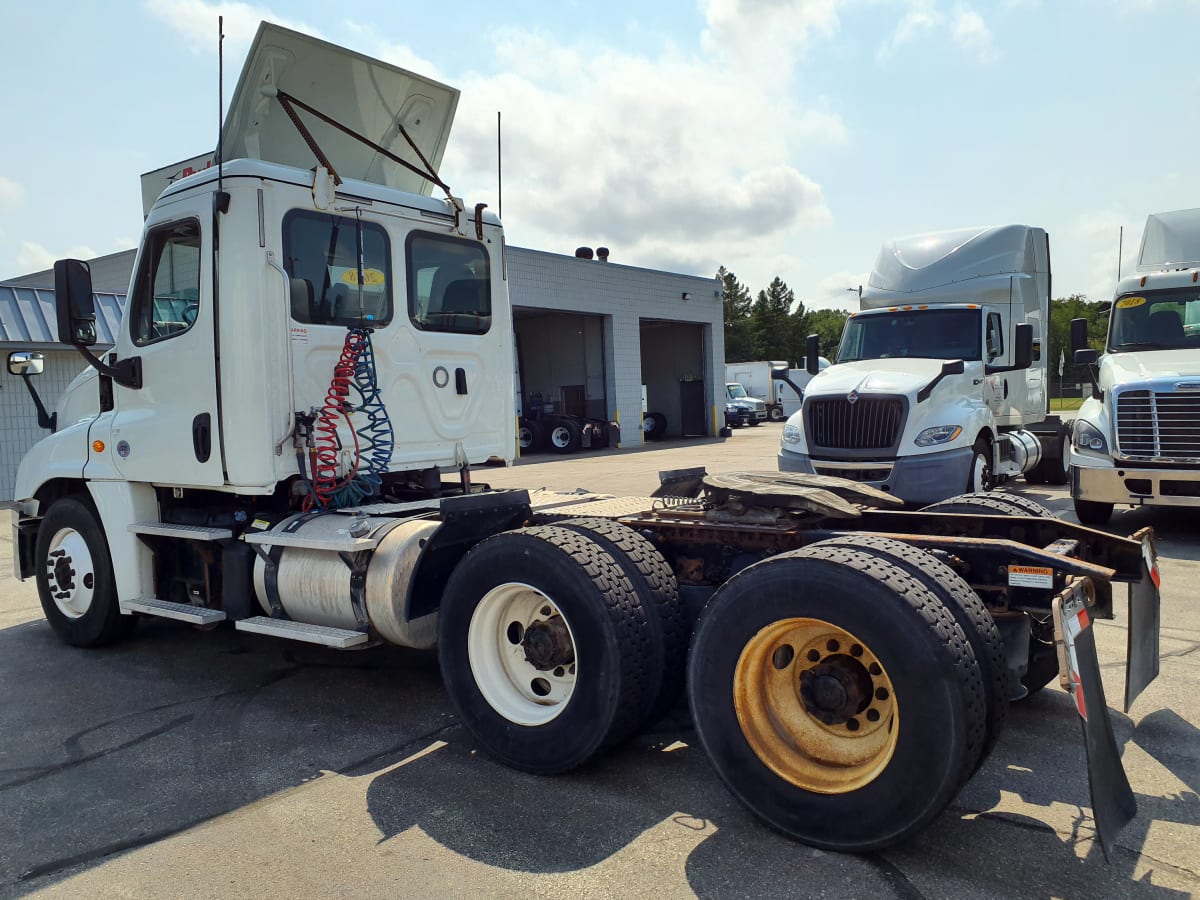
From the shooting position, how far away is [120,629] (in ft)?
20.5

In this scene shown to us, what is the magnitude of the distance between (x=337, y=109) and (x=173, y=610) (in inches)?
134

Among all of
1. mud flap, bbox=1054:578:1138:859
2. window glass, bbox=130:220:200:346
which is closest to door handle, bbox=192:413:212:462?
window glass, bbox=130:220:200:346

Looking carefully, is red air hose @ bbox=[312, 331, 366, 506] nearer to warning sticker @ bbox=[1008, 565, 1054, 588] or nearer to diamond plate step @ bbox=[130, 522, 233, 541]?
diamond plate step @ bbox=[130, 522, 233, 541]

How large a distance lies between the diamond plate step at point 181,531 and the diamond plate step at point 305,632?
1.78ft

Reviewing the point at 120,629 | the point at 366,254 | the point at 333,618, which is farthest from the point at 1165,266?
the point at 120,629

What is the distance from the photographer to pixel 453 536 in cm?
458

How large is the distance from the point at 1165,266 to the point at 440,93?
9.02 m

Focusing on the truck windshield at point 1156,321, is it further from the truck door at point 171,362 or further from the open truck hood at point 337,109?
the truck door at point 171,362

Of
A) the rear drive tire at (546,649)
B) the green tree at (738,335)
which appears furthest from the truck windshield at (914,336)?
the green tree at (738,335)

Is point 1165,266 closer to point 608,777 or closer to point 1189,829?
point 1189,829

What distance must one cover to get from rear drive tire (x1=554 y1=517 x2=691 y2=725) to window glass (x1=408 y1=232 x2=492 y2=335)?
2.34 m

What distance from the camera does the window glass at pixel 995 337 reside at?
11203 millimetres

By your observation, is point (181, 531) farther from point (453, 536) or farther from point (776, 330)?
point (776, 330)

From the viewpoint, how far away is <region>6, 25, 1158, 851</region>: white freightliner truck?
3.17 metres
